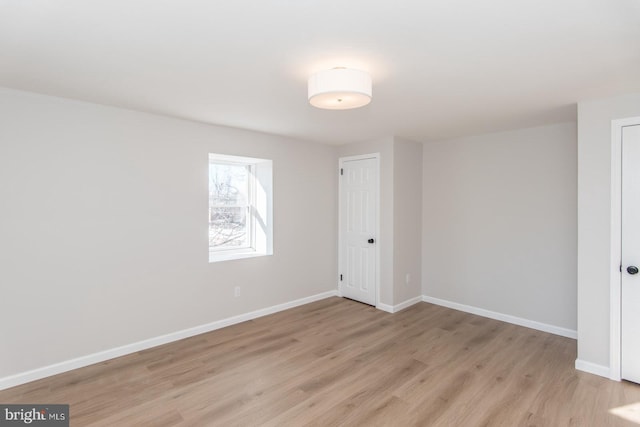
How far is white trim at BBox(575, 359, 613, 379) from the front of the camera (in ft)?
9.05

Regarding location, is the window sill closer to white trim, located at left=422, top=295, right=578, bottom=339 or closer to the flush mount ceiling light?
the flush mount ceiling light

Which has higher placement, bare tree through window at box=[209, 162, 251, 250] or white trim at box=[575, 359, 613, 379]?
bare tree through window at box=[209, 162, 251, 250]

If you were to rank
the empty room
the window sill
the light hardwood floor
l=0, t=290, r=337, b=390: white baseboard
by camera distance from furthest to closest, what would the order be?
1. the window sill
2. l=0, t=290, r=337, b=390: white baseboard
3. the light hardwood floor
4. the empty room

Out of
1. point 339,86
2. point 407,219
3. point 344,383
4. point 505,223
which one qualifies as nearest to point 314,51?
point 339,86

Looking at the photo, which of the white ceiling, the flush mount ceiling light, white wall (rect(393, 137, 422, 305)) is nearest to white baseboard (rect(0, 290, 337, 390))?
white wall (rect(393, 137, 422, 305))

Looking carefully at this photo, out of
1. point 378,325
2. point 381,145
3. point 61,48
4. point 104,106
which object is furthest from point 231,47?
point 378,325

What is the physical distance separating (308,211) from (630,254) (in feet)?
11.3

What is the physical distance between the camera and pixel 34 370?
2.67 m

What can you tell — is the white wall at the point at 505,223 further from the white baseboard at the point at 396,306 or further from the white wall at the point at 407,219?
the white baseboard at the point at 396,306

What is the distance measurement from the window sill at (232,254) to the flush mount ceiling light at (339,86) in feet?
8.07

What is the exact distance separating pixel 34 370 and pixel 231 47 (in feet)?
A: 9.88

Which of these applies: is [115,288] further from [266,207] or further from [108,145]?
[266,207]

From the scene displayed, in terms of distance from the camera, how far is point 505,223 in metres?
4.08

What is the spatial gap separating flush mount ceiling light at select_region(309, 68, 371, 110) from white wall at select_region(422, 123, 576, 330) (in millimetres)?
2728
